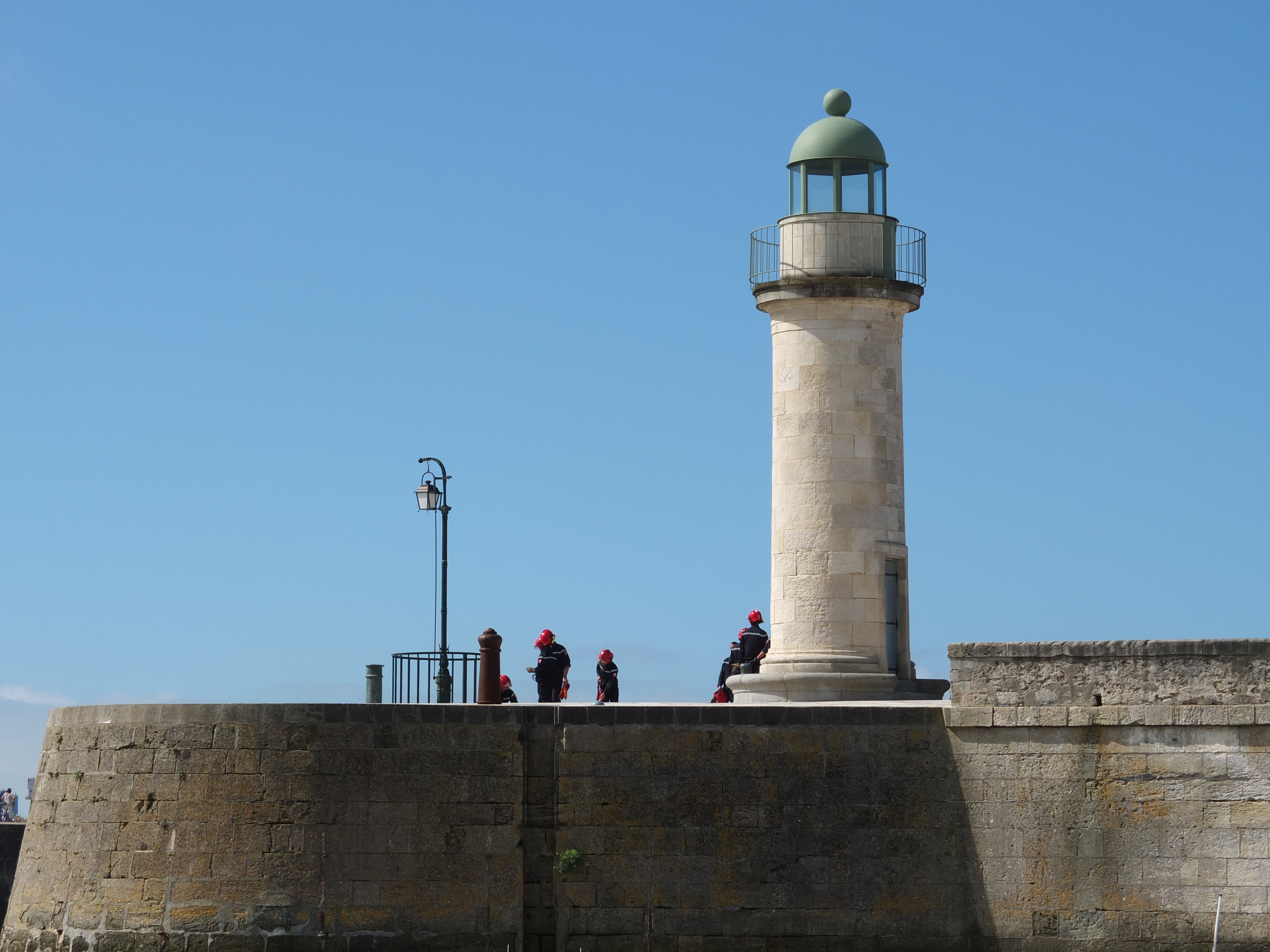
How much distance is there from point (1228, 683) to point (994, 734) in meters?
2.05

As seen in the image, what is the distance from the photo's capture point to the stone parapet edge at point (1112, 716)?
16.8m

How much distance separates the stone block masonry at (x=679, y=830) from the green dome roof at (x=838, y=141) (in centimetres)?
732

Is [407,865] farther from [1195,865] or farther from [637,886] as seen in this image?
[1195,865]

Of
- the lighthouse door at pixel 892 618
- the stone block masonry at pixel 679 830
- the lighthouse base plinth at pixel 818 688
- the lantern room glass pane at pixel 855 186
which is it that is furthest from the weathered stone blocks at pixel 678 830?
the lantern room glass pane at pixel 855 186

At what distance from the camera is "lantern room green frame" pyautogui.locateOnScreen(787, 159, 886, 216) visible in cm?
2208

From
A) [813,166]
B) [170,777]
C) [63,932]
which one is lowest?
[63,932]

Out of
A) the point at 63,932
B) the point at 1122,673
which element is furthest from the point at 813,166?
the point at 63,932

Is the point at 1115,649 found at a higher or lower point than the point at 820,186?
lower

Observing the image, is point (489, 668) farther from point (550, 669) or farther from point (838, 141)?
point (838, 141)

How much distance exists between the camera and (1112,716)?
1708cm

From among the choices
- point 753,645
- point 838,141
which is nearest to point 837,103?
point 838,141

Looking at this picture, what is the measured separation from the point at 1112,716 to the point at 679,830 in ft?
12.9

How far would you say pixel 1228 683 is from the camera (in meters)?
16.9

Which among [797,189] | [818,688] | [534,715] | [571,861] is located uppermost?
[797,189]
